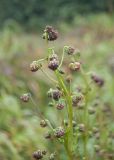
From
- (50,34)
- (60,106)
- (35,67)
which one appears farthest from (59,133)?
(50,34)

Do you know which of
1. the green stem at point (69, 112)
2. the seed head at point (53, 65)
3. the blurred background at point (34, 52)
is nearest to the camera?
the seed head at point (53, 65)

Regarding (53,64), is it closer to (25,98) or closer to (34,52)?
(25,98)

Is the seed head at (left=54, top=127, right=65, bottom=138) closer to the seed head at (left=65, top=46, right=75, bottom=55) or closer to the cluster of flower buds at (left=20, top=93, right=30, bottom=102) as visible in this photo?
the cluster of flower buds at (left=20, top=93, right=30, bottom=102)

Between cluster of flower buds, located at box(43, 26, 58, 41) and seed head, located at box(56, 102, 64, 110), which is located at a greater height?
cluster of flower buds, located at box(43, 26, 58, 41)

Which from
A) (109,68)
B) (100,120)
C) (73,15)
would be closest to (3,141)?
(100,120)

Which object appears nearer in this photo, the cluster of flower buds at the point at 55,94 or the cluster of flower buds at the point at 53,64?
the cluster of flower buds at the point at 53,64

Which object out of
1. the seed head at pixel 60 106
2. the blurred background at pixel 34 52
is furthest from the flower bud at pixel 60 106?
the blurred background at pixel 34 52

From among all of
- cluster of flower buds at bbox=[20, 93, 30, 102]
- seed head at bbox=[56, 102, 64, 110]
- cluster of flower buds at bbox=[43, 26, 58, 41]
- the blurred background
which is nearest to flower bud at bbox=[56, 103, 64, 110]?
seed head at bbox=[56, 102, 64, 110]

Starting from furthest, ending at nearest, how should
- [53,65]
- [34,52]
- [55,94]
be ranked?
1. [34,52]
2. [55,94]
3. [53,65]

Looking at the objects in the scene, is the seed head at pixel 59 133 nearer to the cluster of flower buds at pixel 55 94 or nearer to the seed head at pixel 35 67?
the cluster of flower buds at pixel 55 94
